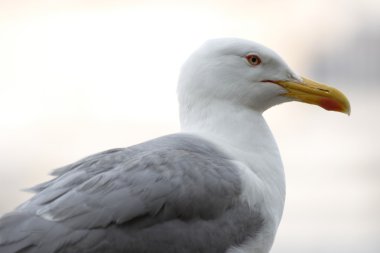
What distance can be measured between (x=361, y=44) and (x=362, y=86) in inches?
46.8

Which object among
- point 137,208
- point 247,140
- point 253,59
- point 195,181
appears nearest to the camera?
point 137,208

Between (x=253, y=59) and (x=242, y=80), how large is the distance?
13cm

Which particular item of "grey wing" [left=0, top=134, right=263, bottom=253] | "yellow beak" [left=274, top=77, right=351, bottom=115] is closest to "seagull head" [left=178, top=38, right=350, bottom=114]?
"yellow beak" [left=274, top=77, right=351, bottom=115]

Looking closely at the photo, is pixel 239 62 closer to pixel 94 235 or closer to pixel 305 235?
pixel 94 235

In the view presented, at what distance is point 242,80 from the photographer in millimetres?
6363

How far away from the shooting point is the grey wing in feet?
17.9

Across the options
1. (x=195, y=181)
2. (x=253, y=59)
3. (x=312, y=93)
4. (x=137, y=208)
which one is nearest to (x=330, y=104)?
(x=312, y=93)

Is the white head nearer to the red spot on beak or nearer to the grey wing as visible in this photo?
the red spot on beak

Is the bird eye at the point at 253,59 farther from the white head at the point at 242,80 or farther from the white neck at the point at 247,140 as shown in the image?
the white neck at the point at 247,140

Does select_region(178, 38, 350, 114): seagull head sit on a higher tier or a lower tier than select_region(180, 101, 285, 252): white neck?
higher

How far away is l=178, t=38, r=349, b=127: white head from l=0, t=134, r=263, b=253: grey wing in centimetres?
55

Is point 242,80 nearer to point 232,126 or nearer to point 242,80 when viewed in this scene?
point 242,80

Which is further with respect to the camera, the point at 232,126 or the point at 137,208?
the point at 232,126

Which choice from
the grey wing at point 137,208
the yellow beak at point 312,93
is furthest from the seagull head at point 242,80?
the grey wing at point 137,208
